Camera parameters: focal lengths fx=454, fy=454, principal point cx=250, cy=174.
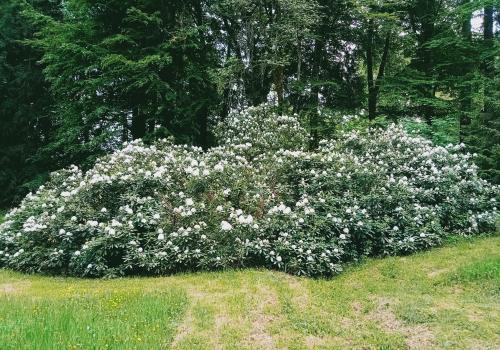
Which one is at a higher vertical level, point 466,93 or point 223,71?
point 223,71

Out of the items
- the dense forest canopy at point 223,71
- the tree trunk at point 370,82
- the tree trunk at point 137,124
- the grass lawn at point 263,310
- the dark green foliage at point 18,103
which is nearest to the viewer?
the grass lawn at point 263,310

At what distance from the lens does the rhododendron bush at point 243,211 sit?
8266mm

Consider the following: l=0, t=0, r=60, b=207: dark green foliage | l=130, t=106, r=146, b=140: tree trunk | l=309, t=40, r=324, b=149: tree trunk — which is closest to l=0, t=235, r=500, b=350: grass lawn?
l=309, t=40, r=324, b=149: tree trunk

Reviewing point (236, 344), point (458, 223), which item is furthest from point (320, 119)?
point (236, 344)

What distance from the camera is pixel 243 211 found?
9.10 metres

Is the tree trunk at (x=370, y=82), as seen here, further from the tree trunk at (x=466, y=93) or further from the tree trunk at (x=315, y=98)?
the tree trunk at (x=466, y=93)

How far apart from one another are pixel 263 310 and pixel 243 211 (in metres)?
2.98

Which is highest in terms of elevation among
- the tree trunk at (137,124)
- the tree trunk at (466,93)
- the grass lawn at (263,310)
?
the tree trunk at (466,93)

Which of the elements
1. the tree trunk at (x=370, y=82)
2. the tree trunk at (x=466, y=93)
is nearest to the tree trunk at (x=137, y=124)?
the tree trunk at (x=370, y=82)

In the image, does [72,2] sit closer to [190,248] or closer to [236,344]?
[190,248]

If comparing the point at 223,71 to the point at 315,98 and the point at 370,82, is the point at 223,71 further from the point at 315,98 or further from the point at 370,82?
the point at 370,82

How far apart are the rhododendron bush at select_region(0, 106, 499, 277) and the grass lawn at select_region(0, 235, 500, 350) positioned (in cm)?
52

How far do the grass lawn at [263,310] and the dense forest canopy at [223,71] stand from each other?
6.24 metres

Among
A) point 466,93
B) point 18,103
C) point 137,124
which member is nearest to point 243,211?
point 137,124
